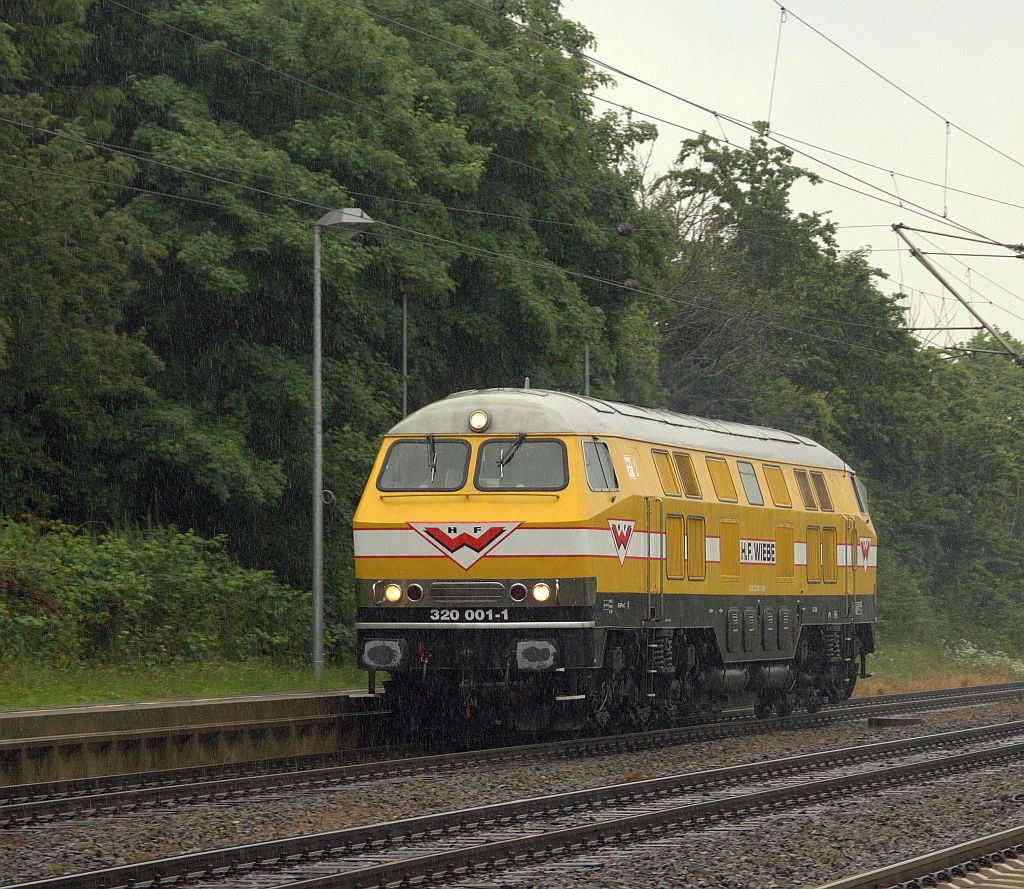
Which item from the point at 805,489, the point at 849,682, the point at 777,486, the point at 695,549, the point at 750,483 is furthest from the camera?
the point at 849,682

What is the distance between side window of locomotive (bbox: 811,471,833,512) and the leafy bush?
26.9ft

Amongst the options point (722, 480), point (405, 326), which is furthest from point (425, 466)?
point (405, 326)

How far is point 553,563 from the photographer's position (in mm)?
18266

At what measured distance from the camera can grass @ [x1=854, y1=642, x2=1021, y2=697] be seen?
3681cm

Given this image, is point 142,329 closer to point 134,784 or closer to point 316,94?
point 316,94

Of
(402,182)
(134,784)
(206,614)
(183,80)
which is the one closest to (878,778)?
(134,784)

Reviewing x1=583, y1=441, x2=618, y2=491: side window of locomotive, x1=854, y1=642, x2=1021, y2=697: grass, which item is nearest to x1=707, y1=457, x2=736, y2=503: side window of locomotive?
x1=583, y1=441, x2=618, y2=491: side window of locomotive

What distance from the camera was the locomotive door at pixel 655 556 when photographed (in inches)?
776

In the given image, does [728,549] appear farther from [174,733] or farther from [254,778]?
[254,778]

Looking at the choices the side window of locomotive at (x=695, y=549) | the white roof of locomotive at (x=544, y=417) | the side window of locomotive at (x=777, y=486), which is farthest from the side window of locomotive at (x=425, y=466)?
the side window of locomotive at (x=777, y=486)

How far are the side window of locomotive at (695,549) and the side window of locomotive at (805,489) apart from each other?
393cm

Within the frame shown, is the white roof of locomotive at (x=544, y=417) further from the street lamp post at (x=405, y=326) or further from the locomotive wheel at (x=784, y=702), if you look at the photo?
the street lamp post at (x=405, y=326)

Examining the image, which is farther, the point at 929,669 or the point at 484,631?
the point at 929,669

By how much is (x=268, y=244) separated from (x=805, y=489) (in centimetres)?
962
